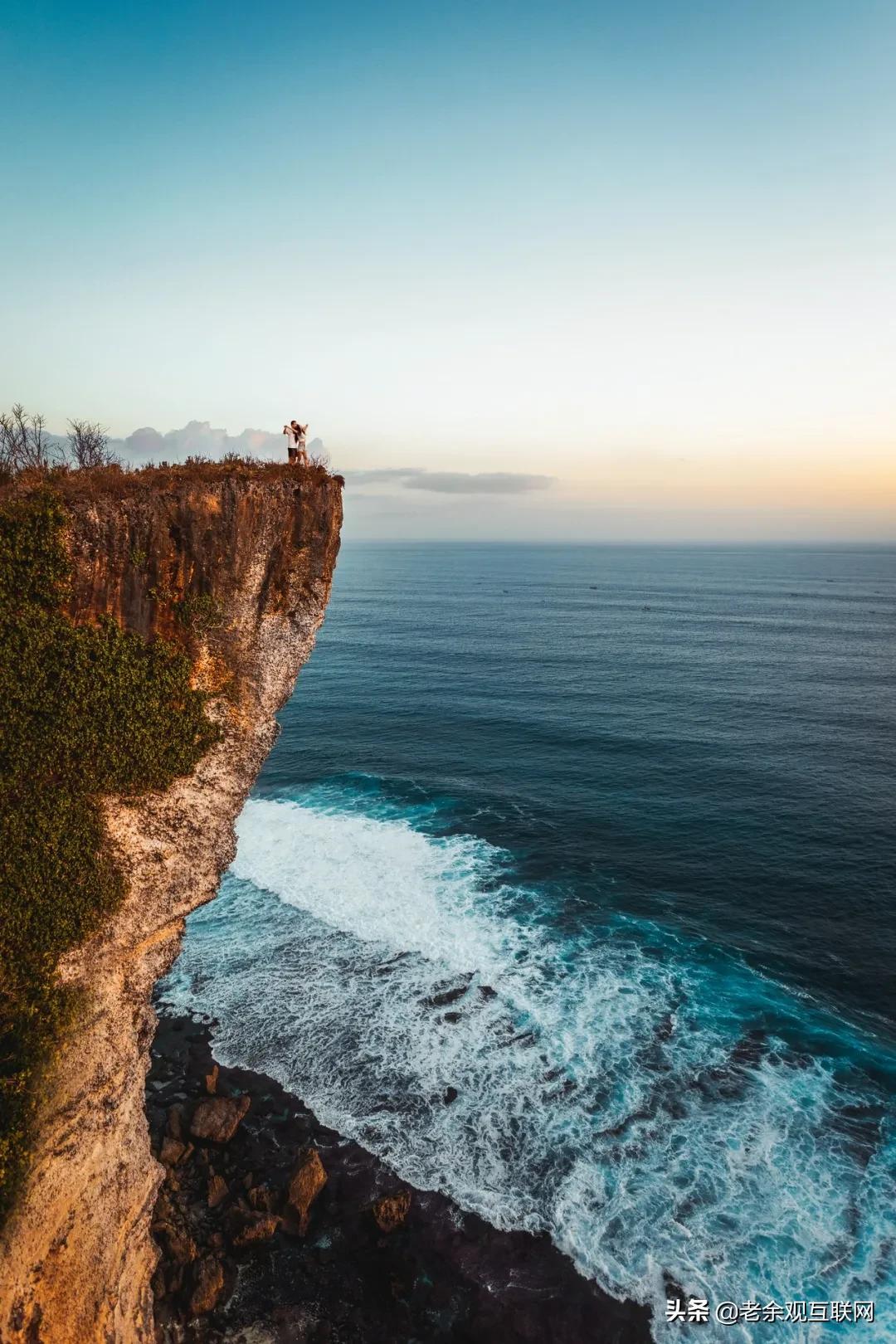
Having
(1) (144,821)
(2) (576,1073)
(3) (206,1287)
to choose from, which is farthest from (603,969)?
(1) (144,821)

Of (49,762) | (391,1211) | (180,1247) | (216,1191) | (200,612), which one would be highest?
(200,612)

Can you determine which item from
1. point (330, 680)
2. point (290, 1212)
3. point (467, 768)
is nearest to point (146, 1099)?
point (290, 1212)

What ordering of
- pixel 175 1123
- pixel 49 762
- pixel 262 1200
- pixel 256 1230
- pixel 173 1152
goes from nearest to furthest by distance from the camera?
pixel 49 762 → pixel 256 1230 → pixel 262 1200 → pixel 173 1152 → pixel 175 1123

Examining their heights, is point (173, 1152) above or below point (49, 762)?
below

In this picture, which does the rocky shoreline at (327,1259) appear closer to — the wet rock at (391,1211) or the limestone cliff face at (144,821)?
the wet rock at (391,1211)

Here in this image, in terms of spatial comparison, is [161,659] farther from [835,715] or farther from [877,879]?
[835,715]

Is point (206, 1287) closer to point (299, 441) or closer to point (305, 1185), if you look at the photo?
point (305, 1185)

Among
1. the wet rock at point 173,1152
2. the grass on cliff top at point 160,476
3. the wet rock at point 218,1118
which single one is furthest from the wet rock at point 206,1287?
the grass on cliff top at point 160,476
